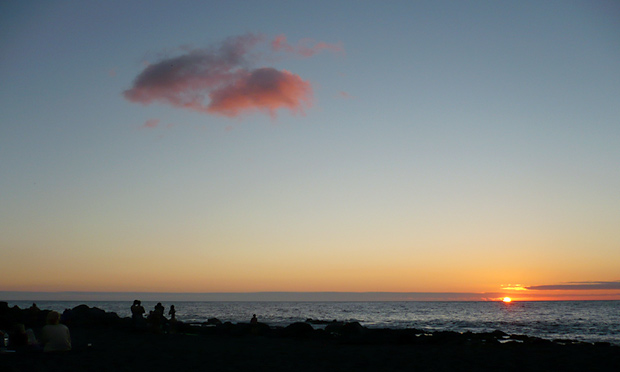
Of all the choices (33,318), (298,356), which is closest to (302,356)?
(298,356)

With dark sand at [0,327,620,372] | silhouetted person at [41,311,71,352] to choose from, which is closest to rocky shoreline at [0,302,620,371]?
dark sand at [0,327,620,372]

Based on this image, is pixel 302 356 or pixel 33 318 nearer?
pixel 302 356

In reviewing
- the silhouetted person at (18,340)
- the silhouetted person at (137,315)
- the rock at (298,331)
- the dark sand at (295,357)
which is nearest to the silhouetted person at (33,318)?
the silhouetted person at (137,315)

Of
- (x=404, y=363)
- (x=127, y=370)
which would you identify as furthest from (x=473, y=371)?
(x=127, y=370)

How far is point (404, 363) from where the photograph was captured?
54.9 feet

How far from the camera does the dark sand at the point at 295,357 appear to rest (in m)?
13.9

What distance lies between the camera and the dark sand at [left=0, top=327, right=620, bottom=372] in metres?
13.9

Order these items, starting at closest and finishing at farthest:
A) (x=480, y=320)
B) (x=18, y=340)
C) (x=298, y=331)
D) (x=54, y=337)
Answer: (x=54, y=337) → (x=18, y=340) → (x=298, y=331) → (x=480, y=320)

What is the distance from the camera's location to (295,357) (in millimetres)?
17625

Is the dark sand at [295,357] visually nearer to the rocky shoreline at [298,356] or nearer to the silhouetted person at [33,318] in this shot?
the rocky shoreline at [298,356]

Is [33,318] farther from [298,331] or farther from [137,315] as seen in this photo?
[298,331]

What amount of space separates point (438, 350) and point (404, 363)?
16.4ft

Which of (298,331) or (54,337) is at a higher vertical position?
(54,337)

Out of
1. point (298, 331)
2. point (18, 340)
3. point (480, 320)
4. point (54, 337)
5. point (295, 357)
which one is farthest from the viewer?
point (480, 320)
